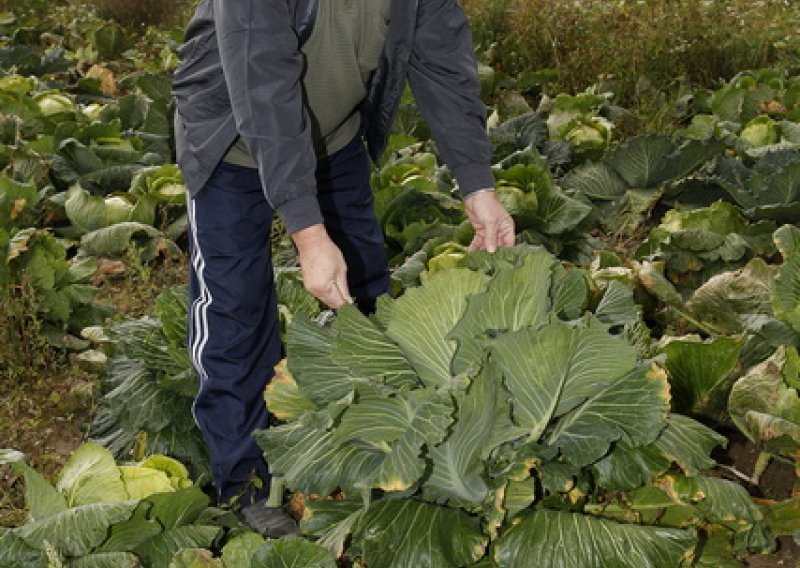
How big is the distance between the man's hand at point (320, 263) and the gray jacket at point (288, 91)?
1.4 inches

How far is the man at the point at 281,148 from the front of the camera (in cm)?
258

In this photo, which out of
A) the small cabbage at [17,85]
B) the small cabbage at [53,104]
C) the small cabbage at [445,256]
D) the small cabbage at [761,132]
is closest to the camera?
the small cabbage at [445,256]

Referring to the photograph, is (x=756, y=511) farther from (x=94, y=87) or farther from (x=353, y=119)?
(x=94, y=87)

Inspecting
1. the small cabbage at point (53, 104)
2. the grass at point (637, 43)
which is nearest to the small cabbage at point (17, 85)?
the small cabbage at point (53, 104)

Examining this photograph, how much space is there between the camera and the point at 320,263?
2.63 meters

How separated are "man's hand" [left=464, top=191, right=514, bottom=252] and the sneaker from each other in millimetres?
961

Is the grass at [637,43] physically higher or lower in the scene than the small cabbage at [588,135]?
lower

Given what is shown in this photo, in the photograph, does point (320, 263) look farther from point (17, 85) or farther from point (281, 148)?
point (17, 85)

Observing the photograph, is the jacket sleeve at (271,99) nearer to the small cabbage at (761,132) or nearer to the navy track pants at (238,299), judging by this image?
the navy track pants at (238,299)

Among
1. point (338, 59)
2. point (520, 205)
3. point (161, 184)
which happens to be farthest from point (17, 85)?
point (338, 59)

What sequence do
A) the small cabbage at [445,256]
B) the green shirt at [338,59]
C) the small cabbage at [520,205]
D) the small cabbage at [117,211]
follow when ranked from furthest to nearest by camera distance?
1. the small cabbage at [117,211]
2. the small cabbage at [520,205]
3. the small cabbage at [445,256]
4. the green shirt at [338,59]

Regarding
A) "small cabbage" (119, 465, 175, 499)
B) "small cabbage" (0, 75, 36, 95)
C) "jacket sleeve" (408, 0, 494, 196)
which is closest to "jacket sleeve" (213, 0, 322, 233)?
"jacket sleeve" (408, 0, 494, 196)

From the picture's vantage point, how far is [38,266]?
4.54 m

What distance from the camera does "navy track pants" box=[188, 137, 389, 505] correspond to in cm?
310
